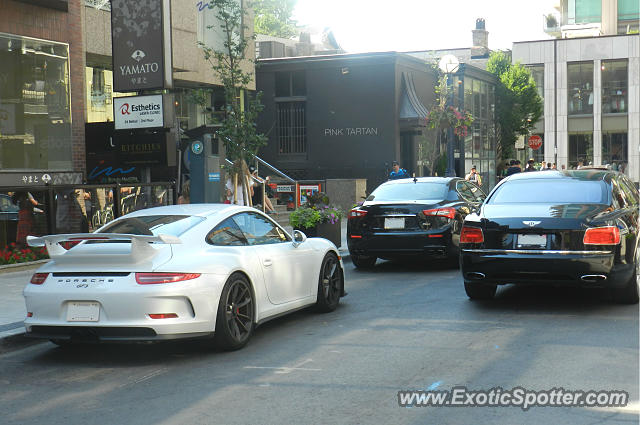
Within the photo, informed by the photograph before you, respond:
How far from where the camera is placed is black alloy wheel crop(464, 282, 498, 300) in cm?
973

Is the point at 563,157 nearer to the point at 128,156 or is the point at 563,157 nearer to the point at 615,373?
the point at 128,156

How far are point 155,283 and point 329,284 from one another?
3121 mm

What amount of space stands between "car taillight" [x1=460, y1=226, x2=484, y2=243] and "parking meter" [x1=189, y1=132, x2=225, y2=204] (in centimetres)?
696

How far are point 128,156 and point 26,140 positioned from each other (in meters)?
2.27

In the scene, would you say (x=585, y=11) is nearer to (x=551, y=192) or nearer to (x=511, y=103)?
(x=511, y=103)

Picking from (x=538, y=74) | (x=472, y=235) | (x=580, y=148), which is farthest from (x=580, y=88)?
(x=472, y=235)

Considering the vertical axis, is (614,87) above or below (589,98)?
above

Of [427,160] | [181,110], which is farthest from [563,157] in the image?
[181,110]

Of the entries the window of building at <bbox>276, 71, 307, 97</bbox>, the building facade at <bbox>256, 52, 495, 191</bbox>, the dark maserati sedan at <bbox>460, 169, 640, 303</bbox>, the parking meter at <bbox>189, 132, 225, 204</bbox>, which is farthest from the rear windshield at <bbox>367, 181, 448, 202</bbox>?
the window of building at <bbox>276, 71, 307, 97</bbox>

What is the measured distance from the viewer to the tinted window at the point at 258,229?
8.16m

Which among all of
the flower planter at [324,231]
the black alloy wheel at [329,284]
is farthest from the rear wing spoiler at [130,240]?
the flower planter at [324,231]

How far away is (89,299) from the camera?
672 cm

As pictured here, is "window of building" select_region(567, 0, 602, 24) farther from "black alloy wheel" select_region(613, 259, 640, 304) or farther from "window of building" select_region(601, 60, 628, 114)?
"black alloy wheel" select_region(613, 259, 640, 304)

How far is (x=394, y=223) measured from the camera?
12969 mm
